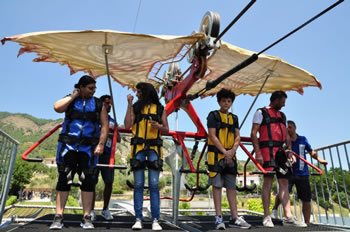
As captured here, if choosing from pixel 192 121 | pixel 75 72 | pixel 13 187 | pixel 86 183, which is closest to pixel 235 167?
Answer: pixel 192 121

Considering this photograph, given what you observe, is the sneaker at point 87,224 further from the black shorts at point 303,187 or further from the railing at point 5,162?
the black shorts at point 303,187

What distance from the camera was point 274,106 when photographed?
3984 mm

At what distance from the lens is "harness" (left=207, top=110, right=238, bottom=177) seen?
11.2ft

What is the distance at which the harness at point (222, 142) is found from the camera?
11.2 feet

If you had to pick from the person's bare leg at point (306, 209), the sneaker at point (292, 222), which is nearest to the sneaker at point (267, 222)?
the sneaker at point (292, 222)

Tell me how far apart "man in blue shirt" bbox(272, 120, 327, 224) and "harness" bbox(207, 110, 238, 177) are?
1.49m

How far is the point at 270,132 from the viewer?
3.78 metres

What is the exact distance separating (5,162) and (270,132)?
3039 mm

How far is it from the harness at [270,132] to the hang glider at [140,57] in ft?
3.17

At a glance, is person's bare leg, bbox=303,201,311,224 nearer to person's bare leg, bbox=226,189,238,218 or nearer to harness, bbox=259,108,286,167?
harness, bbox=259,108,286,167

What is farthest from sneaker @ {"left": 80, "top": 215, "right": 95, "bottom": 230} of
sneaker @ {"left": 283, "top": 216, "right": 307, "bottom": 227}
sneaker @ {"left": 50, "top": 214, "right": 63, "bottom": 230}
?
sneaker @ {"left": 283, "top": 216, "right": 307, "bottom": 227}

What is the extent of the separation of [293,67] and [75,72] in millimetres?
3465

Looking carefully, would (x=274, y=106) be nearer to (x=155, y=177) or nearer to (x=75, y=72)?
(x=155, y=177)

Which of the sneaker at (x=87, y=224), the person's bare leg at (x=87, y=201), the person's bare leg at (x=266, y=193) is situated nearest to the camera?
the sneaker at (x=87, y=224)
